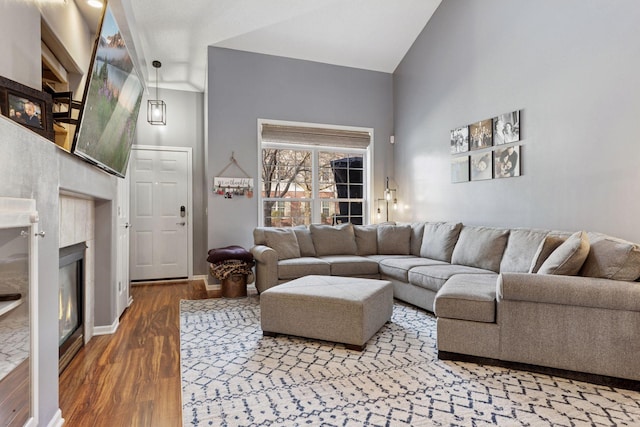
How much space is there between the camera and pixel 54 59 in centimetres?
243

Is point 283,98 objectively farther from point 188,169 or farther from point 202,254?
point 202,254

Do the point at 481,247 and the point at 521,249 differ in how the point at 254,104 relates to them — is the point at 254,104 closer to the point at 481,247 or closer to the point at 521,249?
the point at 481,247

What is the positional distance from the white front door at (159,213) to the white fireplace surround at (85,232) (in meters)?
2.38

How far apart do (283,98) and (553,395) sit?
4.48 m

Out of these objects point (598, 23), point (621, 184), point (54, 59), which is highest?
point (598, 23)

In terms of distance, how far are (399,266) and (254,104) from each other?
2935 millimetres

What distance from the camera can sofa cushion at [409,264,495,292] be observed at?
323 cm

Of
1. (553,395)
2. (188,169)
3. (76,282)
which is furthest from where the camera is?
(188,169)

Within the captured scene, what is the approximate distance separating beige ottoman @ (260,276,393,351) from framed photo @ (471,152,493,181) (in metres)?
1.91

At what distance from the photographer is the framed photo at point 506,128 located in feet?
11.7

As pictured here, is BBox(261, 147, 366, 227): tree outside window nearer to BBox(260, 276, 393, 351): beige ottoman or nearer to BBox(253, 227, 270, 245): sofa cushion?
BBox(253, 227, 270, 245): sofa cushion

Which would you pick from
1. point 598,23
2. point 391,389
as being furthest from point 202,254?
point 598,23

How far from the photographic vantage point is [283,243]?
14.1ft

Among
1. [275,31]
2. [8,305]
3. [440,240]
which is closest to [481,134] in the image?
[440,240]
